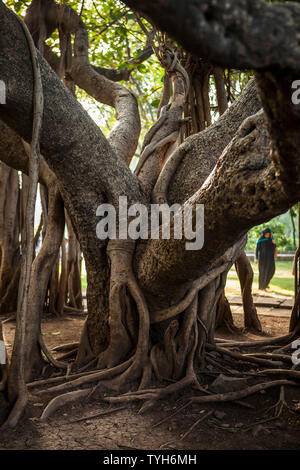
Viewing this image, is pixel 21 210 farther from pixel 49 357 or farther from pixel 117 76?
pixel 49 357

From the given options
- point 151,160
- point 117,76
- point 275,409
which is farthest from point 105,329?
point 117,76

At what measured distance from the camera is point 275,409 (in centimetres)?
241

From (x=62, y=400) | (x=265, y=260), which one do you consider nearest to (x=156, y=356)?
(x=62, y=400)

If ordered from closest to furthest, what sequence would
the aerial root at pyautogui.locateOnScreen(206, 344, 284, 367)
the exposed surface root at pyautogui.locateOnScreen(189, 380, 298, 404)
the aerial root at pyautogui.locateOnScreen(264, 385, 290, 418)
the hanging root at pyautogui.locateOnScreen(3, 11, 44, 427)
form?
the hanging root at pyautogui.locateOnScreen(3, 11, 44, 427)
the aerial root at pyautogui.locateOnScreen(264, 385, 290, 418)
the exposed surface root at pyautogui.locateOnScreen(189, 380, 298, 404)
the aerial root at pyautogui.locateOnScreen(206, 344, 284, 367)

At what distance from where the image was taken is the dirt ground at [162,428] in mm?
2039

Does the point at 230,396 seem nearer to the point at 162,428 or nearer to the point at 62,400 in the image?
the point at 162,428

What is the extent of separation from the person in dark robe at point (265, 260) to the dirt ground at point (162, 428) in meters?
5.19

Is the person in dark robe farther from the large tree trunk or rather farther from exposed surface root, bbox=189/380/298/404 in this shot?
exposed surface root, bbox=189/380/298/404

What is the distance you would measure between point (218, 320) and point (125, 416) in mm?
2310

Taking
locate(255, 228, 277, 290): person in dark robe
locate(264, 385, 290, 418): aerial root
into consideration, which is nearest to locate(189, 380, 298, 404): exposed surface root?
locate(264, 385, 290, 418): aerial root

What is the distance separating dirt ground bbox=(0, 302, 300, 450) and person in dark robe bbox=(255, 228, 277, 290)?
5193mm

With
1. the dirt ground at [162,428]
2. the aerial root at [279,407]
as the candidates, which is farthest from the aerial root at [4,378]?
A: the aerial root at [279,407]

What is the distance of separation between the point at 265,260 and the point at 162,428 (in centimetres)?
587

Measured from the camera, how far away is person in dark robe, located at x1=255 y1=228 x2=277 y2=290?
762 cm
